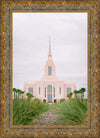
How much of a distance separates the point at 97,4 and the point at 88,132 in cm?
306

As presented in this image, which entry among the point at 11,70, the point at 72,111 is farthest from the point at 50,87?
the point at 11,70

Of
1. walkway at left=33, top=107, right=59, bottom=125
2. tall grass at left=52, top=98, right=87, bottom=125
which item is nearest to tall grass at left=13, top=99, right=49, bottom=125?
walkway at left=33, top=107, right=59, bottom=125

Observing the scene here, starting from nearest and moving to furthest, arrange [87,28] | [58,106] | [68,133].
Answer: [68,133] < [87,28] < [58,106]

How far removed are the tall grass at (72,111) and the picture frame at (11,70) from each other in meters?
0.22

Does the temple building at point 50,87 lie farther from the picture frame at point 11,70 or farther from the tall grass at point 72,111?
the picture frame at point 11,70

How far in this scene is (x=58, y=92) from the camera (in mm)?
5020

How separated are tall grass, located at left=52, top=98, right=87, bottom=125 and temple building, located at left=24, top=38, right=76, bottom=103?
0.27m

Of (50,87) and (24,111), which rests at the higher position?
(50,87)

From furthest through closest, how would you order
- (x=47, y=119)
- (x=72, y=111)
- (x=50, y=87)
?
(x=50, y=87) → (x=72, y=111) → (x=47, y=119)

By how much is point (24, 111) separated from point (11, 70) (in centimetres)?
119

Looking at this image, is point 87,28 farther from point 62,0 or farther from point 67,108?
point 67,108

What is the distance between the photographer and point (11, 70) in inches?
154

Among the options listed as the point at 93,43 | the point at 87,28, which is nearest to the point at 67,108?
the point at 93,43

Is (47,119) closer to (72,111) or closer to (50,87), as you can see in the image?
(72,111)
